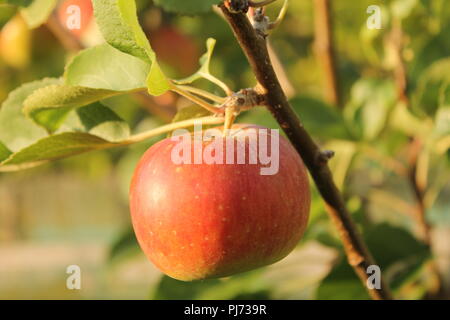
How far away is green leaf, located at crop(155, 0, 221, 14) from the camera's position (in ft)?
1.23

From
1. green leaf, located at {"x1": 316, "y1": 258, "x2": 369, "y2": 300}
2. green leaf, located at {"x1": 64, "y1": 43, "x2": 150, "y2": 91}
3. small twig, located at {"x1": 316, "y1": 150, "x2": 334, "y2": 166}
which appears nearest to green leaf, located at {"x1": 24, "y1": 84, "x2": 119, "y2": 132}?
green leaf, located at {"x1": 64, "y1": 43, "x2": 150, "y2": 91}

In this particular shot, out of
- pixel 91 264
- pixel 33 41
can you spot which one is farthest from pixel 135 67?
pixel 91 264

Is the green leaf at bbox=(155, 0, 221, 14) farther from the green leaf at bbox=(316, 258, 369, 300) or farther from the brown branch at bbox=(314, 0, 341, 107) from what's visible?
the brown branch at bbox=(314, 0, 341, 107)

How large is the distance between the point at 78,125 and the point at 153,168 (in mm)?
128

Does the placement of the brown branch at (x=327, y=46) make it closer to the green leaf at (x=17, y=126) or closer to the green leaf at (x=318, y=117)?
the green leaf at (x=318, y=117)

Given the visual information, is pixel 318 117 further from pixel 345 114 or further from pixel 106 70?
pixel 106 70

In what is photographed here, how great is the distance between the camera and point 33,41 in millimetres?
1432

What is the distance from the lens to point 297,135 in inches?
18.5

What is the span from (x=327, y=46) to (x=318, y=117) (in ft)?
0.57

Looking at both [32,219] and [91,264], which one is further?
[32,219]

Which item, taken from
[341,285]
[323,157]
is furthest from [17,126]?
[341,285]
